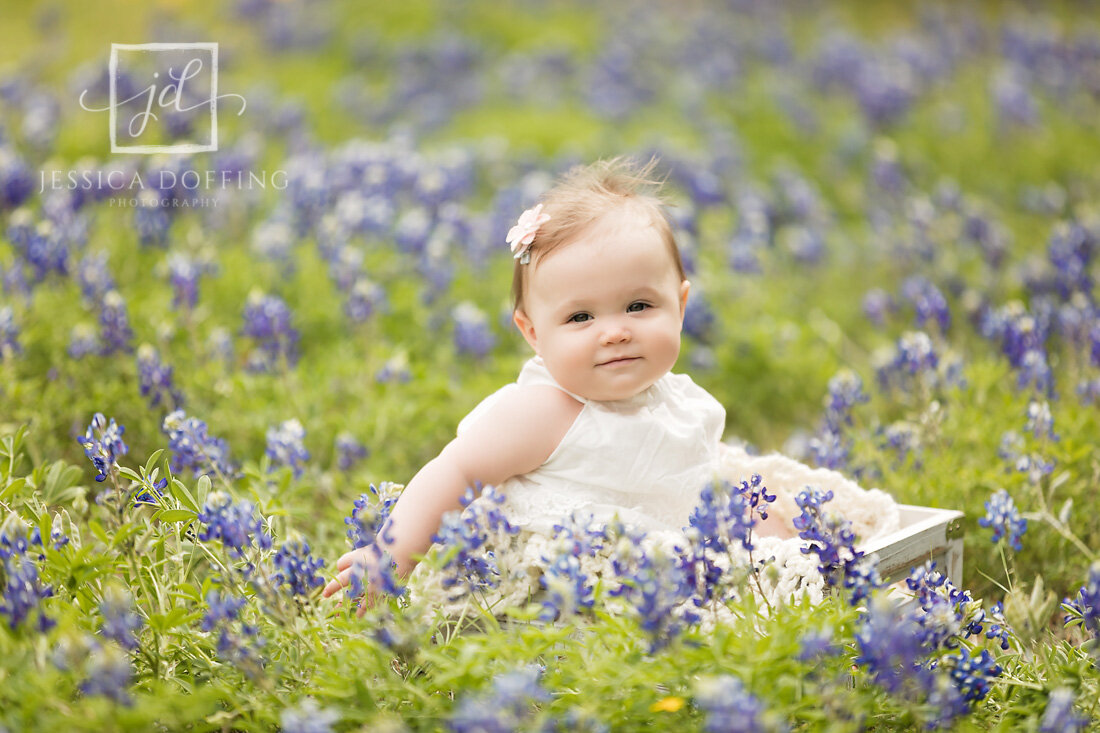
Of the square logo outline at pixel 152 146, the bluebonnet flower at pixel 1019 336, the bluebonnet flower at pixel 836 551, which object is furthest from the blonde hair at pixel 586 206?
the square logo outline at pixel 152 146

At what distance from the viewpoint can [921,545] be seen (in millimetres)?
2648

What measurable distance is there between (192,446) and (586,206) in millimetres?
1192

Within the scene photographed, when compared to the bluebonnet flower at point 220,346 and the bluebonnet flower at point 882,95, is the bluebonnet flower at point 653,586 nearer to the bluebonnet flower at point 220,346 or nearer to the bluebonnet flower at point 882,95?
the bluebonnet flower at point 220,346

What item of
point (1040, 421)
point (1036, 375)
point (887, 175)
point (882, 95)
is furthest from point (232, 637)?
point (882, 95)

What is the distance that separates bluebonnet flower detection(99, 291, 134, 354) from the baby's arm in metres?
1.65

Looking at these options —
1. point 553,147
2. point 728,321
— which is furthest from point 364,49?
point 728,321

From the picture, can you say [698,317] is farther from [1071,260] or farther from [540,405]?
[540,405]

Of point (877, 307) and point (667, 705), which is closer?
point (667, 705)

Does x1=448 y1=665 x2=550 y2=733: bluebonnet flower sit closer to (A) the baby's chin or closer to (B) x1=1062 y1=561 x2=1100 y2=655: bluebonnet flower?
(A) the baby's chin

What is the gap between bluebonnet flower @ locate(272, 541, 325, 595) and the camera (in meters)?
2.08

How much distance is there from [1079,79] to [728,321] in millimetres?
7191

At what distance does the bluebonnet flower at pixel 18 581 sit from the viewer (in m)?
1.91

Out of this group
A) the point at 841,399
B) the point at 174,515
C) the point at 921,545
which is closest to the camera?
the point at 174,515

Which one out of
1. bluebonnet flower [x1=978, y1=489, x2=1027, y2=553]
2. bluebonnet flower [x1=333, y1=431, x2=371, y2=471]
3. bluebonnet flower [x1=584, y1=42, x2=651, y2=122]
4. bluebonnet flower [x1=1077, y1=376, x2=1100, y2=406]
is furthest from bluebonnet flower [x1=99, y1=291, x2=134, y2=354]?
bluebonnet flower [x1=584, y1=42, x2=651, y2=122]
